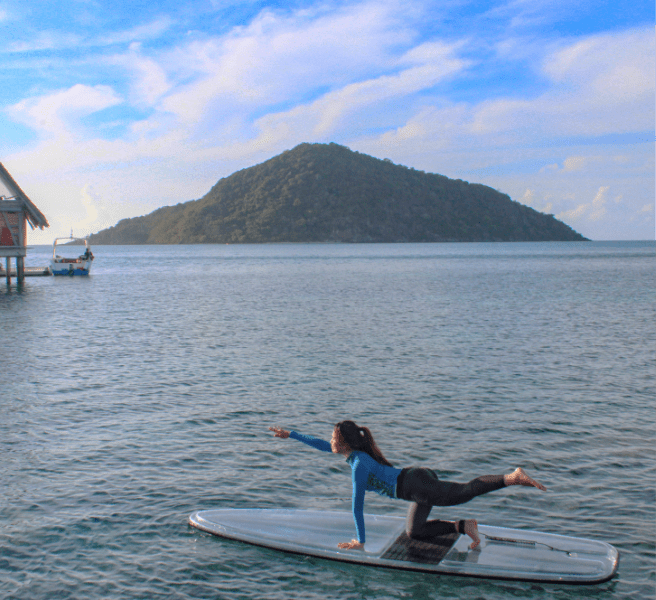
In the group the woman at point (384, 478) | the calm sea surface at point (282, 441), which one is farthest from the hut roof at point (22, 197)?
the woman at point (384, 478)

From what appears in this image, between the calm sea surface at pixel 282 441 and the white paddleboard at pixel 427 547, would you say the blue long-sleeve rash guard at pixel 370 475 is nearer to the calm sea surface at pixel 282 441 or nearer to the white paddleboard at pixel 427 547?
the white paddleboard at pixel 427 547

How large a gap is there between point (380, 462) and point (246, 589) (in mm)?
2382

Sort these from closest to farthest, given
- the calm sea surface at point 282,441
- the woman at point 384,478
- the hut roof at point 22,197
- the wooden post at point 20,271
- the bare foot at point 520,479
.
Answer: the bare foot at point 520,479
the woman at point 384,478
the calm sea surface at point 282,441
the hut roof at point 22,197
the wooden post at point 20,271

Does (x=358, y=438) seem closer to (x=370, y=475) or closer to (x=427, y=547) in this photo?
(x=370, y=475)

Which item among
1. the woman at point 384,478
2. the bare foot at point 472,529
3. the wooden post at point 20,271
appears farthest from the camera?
the wooden post at point 20,271

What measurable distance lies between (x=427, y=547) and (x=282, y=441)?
615 cm

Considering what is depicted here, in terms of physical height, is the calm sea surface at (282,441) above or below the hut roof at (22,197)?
below

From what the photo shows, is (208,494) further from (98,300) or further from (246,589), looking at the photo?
(98,300)

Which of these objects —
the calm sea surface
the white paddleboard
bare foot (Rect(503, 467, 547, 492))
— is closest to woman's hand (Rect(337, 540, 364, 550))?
the white paddleboard

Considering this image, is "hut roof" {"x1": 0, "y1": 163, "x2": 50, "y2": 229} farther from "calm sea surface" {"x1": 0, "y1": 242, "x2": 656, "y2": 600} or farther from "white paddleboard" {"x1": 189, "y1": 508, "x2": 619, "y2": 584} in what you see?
"white paddleboard" {"x1": 189, "y1": 508, "x2": 619, "y2": 584}

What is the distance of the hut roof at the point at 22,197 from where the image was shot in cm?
5544

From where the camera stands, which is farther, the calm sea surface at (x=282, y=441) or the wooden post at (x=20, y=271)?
the wooden post at (x=20, y=271)

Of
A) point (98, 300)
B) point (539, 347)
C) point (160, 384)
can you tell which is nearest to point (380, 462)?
point (160, 384)

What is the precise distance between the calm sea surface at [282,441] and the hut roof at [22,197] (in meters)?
27.4
